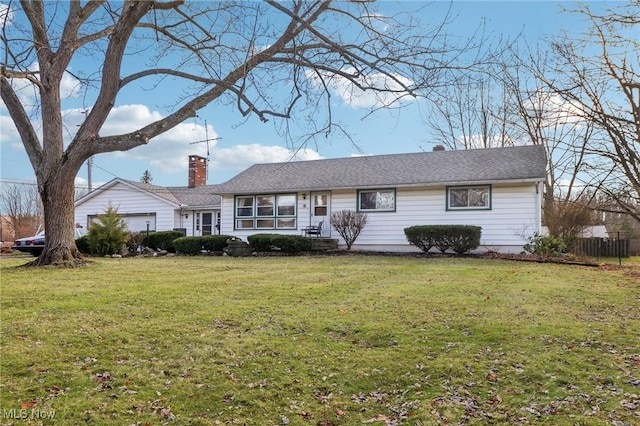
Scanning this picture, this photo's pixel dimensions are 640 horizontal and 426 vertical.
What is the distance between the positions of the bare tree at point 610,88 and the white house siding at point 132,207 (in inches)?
827

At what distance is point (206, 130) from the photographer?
29.9ft

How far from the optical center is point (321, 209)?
19547mm

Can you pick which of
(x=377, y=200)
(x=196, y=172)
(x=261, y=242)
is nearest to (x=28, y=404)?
(x=261, y=242)

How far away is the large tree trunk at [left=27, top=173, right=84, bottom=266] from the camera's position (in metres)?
11.1

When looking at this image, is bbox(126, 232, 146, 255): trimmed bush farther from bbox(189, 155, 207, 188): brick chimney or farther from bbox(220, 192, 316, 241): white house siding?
bbox(189, 155, 207, 188): brick chimney

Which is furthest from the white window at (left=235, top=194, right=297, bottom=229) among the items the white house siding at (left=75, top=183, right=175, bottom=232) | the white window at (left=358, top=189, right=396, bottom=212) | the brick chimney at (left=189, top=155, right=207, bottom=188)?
the brick chimney at (left=189, top=155, right=207, bottom=188)

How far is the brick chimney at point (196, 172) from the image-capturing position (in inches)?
1108

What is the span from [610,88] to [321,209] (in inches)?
513

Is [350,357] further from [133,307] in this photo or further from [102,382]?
[133,307]

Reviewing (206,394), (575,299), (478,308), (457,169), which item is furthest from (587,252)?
(206,394)

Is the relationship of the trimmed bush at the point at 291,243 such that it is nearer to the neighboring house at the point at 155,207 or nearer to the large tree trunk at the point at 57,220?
the large tree trunk at the point at 57,220

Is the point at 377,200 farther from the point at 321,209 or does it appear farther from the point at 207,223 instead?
the point at 207,223

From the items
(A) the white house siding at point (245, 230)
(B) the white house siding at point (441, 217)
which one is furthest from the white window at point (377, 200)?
(A) the white house siding at point (245, 230)

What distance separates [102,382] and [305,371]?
5.67 ft
